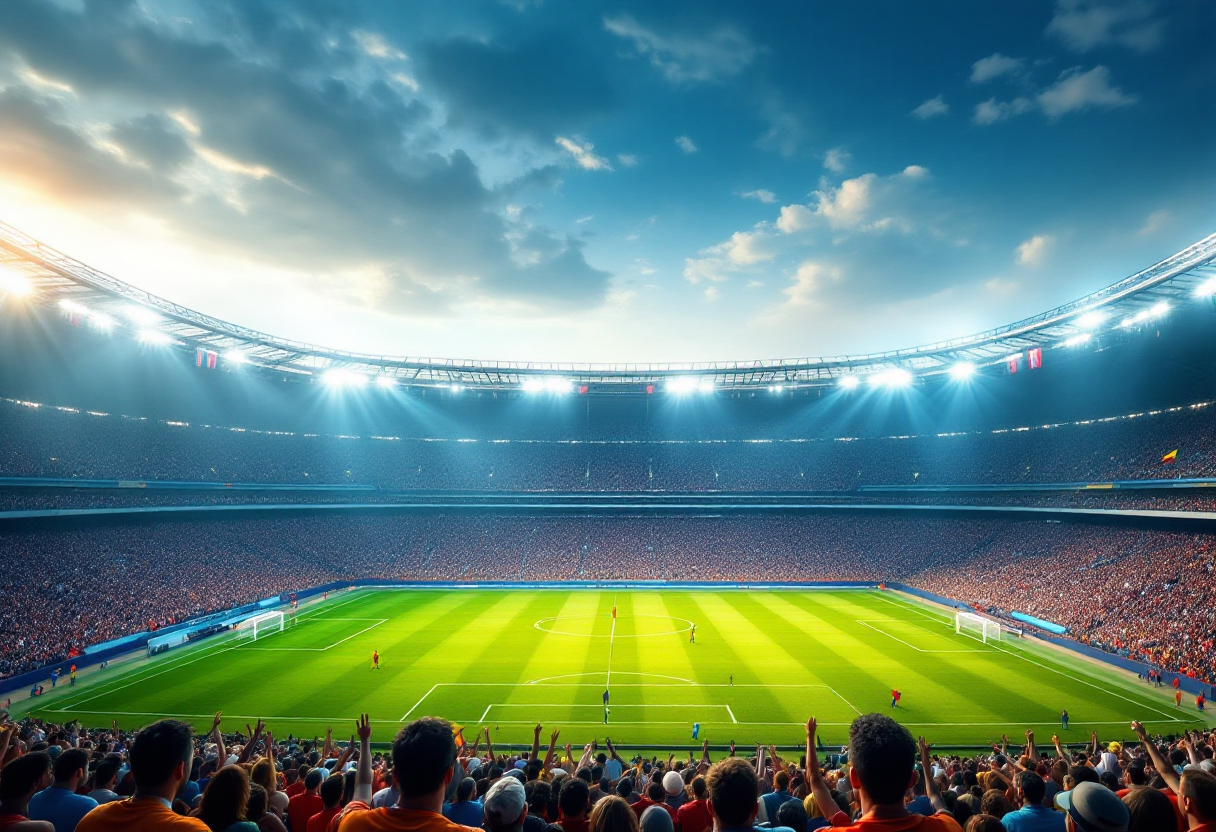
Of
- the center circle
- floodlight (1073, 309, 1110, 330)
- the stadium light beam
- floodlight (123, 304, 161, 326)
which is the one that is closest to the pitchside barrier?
the center circle

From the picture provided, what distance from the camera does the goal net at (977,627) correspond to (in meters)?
37.9

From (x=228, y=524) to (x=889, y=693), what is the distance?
58.1 metres

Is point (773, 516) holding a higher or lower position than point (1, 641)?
higher

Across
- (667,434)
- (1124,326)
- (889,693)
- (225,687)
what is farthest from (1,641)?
(1124,326)

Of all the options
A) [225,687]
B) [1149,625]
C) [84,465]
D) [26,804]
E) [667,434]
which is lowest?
[225,687]

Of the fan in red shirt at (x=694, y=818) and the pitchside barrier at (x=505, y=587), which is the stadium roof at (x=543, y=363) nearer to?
the pitchside barrier at (x=505, y=587)

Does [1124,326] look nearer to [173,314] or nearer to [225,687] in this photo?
[225,687]

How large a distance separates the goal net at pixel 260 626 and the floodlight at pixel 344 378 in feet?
120

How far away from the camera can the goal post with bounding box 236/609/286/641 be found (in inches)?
1530

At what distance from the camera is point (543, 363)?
2928 inches

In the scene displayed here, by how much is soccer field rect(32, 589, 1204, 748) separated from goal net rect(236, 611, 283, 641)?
102cm

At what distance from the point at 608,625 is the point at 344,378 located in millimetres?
48462

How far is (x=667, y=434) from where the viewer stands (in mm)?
86562

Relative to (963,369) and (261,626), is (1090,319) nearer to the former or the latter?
(963,369)
